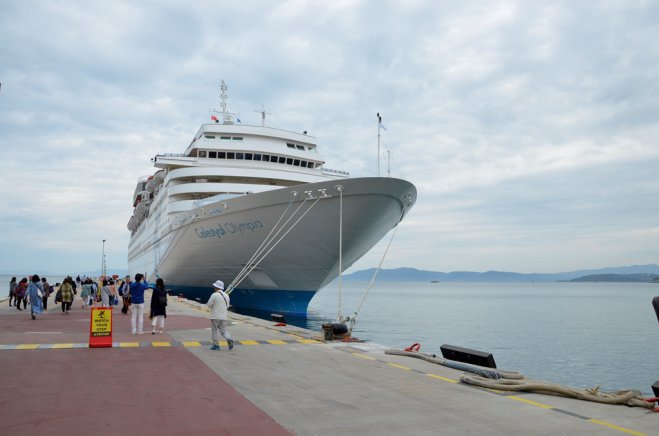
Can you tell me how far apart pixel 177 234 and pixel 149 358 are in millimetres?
19936

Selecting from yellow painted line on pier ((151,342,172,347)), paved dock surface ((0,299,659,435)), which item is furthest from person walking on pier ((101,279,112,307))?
yellow painted line on pier ((151,342,172,347))

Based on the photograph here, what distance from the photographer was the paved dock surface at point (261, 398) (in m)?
5.79

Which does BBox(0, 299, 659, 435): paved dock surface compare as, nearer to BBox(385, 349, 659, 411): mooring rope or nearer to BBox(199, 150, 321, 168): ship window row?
BBox(385, 349, 659, 411): mooring rope

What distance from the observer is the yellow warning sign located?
11320 mm

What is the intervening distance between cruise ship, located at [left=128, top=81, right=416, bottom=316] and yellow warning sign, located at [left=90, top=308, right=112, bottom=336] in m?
7.25

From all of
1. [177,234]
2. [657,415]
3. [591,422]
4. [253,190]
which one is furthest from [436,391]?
[177,234]

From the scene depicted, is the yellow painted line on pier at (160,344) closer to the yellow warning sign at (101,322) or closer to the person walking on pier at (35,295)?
the yellow warning sign at (101,322)

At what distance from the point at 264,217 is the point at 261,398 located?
15684mm

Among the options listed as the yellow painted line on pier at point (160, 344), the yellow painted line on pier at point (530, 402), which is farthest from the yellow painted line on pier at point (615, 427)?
the yellow painted line on pier at point (160, 344)

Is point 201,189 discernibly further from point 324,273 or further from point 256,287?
point 324,273

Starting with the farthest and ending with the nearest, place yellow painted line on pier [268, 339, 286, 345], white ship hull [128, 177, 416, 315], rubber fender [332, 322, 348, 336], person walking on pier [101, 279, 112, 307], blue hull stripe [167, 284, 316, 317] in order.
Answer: blue hull stripe [167, 284, 316, 317] → person walking on pier [101, 279, 112, 307] → white ship hull [128, 177, 416, 315] → rubber fender [332, 322, 348, 336] → yellow painted line on pier [268, 339, 286, 345]

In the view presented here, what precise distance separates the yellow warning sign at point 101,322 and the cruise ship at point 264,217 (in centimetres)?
725

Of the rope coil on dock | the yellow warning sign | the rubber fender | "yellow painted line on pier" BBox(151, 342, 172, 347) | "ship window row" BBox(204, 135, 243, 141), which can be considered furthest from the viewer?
"ship window row" BBox(204, 135, 243, 141)

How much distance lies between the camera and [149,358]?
10156 mm
